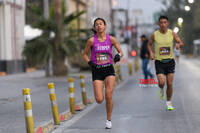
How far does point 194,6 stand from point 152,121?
97.4 m

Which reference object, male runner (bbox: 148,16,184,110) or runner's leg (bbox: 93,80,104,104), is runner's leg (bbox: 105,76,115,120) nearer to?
runner's leg (bbox: 93,80,104,104)

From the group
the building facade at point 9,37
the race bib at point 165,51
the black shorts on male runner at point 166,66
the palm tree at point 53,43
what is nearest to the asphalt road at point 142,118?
the black shorts on male runner at point 166,66

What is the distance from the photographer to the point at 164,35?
11.1 m

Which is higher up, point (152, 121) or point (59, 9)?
point (59, 9)

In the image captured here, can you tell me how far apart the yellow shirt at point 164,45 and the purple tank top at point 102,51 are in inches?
92.9

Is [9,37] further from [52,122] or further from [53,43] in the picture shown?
[52,122]

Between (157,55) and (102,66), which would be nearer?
(102,66)

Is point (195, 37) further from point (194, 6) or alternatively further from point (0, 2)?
point (0, 2)

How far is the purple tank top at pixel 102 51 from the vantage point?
29.3ft

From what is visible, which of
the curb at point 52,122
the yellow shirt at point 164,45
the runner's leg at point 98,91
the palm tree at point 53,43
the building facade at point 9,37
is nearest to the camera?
the curb at point 52,122

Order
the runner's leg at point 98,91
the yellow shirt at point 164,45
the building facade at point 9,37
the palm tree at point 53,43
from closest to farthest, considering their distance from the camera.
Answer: the runner's leg at point 98,91 → the yellow shirt at point 164,45 → the palm tree at point 53,43 → the building facade at point 9,37

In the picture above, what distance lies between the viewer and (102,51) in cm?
894

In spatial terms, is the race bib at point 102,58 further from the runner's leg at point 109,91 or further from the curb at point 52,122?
the curb at point 52,122

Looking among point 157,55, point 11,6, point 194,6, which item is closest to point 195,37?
point 194,6
